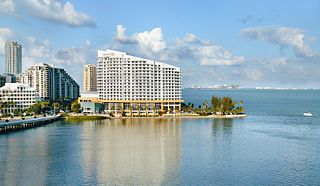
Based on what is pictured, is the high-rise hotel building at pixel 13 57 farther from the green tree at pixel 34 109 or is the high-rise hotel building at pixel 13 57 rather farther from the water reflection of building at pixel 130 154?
the water reflection of building at pixel 130 154

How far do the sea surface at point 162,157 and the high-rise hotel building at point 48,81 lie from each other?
180 feet

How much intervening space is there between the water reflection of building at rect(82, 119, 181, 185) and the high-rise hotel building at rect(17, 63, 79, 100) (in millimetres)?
55082

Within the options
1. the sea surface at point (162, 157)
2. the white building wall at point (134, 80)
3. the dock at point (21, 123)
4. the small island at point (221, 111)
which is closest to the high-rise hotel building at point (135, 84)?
the white building wall at point (134, 80)

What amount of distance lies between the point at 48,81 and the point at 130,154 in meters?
77.8

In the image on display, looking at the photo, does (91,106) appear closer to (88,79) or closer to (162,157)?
(88,79)

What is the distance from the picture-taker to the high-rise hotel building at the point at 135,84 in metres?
82.1

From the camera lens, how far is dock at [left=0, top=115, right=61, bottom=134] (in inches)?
2212

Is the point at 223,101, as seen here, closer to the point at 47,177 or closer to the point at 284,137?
the point at 284,137

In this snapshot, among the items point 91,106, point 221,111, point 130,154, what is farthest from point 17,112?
point 130,154

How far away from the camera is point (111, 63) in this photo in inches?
3270

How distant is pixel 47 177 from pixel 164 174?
8016 millimetres

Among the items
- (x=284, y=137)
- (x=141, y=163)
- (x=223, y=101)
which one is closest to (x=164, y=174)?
(x=141, y=163)

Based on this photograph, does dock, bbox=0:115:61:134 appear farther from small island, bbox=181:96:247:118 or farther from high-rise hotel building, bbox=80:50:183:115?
small island, bbox=181:96:247:118

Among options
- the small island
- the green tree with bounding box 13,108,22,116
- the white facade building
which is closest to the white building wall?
the small island
